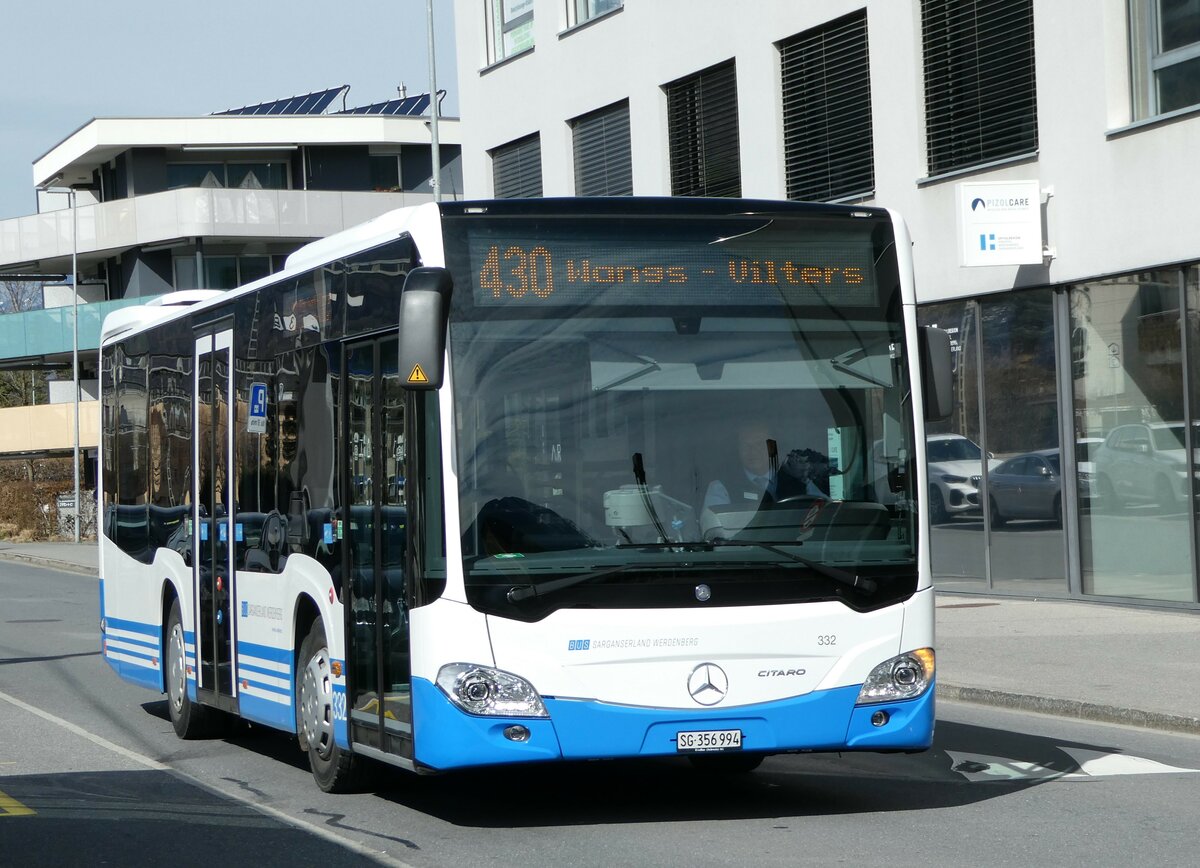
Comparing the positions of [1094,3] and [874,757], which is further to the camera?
[1094,3]

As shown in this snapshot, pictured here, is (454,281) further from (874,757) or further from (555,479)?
(874,757)

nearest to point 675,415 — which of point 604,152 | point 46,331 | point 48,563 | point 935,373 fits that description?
point 935,373

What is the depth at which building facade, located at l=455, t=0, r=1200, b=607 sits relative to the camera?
58.5ft

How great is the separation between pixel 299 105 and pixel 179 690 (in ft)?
168

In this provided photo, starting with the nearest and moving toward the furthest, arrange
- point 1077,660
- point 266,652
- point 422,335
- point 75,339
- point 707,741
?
point 422,335 → point 707,741 → point 266,652 → point 1077,660 → point 75,339

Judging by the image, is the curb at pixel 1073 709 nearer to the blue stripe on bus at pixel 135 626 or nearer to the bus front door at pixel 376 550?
the bus front door at pixel 376 550

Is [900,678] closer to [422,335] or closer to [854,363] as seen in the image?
[854,363]

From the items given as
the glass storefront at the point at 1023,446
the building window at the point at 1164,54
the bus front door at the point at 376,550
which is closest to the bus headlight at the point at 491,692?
the bus front door at the point at 376,550

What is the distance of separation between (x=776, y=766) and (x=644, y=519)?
9.66 feet

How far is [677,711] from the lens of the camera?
7711 mm

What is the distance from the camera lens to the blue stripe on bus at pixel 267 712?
9.63 m

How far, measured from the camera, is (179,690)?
1210cm

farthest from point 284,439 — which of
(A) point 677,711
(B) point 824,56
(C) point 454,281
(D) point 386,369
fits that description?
(B) point 824,56

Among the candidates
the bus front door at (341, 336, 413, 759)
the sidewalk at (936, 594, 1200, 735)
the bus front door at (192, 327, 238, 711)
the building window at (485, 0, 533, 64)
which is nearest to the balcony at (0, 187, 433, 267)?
the building window at (485, 0, 533, 64)
